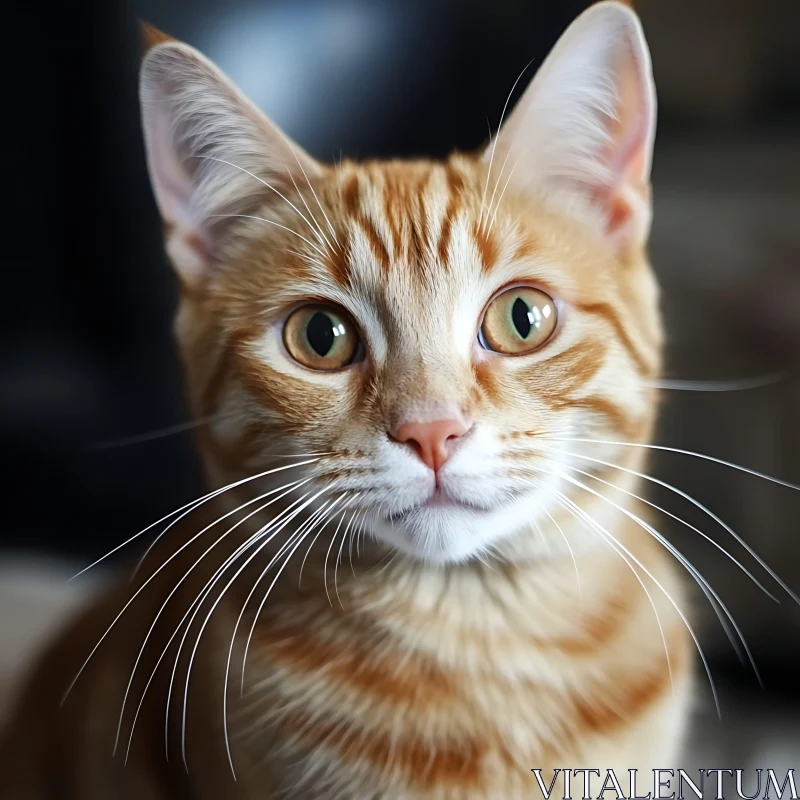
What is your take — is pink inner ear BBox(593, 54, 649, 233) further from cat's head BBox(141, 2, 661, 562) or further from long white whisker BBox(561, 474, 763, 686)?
long white whisker BBox(561, 474, 763, 686)

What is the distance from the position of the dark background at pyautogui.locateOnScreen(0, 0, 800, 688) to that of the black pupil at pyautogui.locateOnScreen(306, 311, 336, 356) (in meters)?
0.19

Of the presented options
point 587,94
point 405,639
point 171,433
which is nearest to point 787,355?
point 587,94

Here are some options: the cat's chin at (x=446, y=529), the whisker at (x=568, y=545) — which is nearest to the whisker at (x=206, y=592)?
the cat's chin at (x=446, y=529)

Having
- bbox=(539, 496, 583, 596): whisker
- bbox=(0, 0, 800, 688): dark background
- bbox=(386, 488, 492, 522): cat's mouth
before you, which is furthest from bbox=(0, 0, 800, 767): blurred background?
bbox=(386, 488, 492, 522): cat's mouth

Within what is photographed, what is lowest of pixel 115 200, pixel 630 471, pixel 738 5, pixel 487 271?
pixel 630 471

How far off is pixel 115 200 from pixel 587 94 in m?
0.49

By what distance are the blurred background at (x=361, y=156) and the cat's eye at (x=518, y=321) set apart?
138mm

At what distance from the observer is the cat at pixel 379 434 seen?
2.35ft

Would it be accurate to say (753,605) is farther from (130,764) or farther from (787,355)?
(130,764)

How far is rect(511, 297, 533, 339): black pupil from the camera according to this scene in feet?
2.42

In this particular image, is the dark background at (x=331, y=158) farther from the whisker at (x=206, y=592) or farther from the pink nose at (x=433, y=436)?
the pink nose at (x=433, y=436)

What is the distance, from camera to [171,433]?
2.88ft

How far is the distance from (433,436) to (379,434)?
2.0 inches

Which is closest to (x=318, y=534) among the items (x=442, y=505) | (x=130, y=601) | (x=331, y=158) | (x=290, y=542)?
(x=290, y=542)
